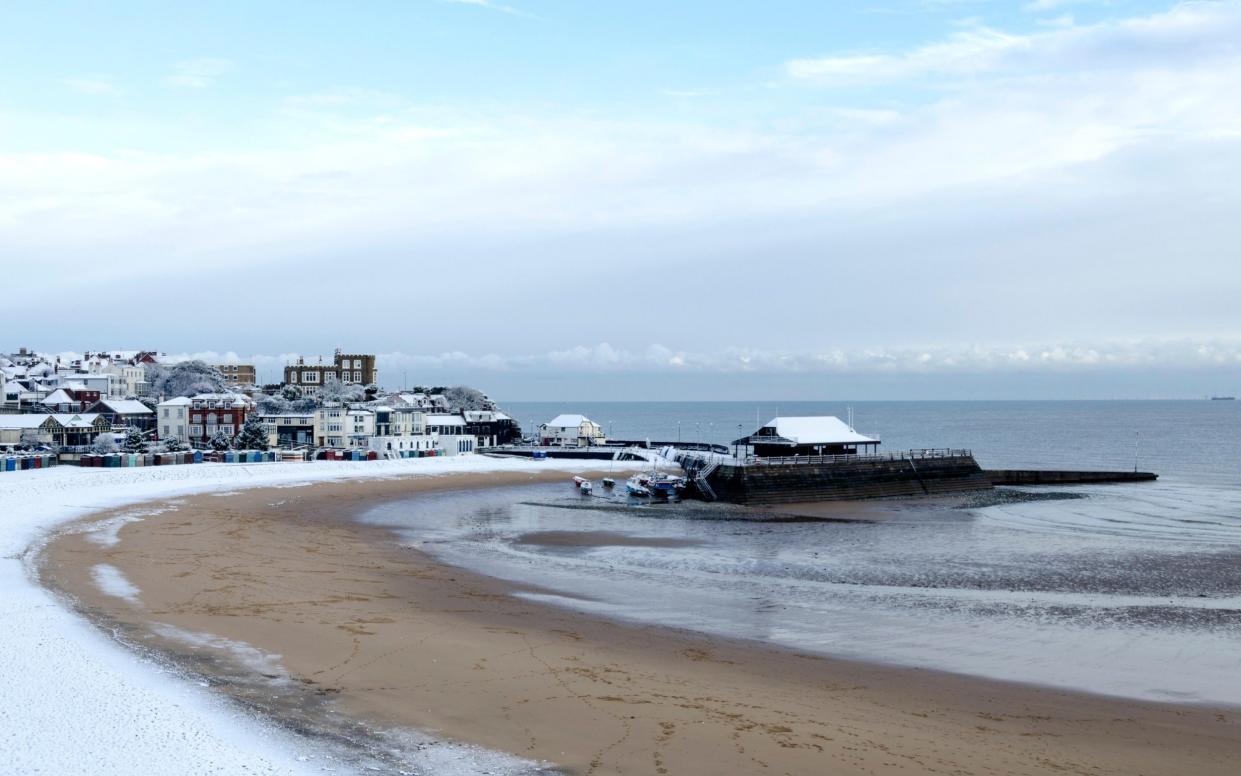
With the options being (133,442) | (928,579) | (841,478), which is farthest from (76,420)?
(928,579)

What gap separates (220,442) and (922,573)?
9041 centimetres

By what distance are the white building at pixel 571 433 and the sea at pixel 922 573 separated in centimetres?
5096

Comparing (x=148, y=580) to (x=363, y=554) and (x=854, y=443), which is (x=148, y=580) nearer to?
(x=363, y=554)

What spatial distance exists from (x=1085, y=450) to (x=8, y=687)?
4943 inches

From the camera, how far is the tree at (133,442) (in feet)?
320

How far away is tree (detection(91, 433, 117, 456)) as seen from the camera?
102062 millimetres

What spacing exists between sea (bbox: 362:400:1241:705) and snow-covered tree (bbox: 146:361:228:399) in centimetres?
10848

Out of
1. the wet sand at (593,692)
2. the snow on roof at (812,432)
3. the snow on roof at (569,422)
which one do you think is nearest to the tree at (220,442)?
the snow on roof at (569,422)

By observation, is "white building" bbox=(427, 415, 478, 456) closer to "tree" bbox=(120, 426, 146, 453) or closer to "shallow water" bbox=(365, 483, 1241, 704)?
"tree" bbox=(120, 426, 146, 453)

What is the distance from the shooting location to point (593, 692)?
719 inches

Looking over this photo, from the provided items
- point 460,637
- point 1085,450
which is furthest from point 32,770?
point 1085,450

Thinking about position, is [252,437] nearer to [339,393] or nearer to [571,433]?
[571,433]

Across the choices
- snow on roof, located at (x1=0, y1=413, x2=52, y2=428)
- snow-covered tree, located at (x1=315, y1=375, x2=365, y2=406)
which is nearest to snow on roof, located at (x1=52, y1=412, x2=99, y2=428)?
snow on roof, located at (x1=0, y1=413, x2=52, y2=428)

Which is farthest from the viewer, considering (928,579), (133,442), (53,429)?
(53,429)
